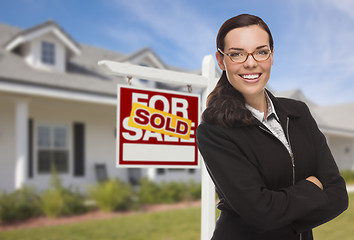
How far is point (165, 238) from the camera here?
566cm

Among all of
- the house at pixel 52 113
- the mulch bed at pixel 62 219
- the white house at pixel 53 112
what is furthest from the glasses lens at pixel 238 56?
the white house at pixel 53 112

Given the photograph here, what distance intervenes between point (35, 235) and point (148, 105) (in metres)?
4.95

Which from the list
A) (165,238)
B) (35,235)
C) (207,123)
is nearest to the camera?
(207,123)

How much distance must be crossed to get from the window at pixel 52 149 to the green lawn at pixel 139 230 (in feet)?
14.3

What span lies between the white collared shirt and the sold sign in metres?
0.74

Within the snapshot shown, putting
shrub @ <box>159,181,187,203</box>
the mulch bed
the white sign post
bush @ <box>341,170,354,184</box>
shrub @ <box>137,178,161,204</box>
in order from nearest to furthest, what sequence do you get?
the white sign post, the mulch bed, shrub @ <box>137,178,161,204</box>, shrub @ <box>159,181,187,203</box>, bush @ <box>341,170,354,184</box>

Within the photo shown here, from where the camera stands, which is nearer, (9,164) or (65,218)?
(65,218)

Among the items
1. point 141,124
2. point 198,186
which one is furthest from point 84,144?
point 141,124

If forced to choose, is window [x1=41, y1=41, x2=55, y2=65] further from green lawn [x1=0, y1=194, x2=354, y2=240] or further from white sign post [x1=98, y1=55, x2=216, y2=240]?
white sign post [x1=98, y1=55, x2=216, y2=240]

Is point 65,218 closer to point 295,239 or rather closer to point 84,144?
point 84,144

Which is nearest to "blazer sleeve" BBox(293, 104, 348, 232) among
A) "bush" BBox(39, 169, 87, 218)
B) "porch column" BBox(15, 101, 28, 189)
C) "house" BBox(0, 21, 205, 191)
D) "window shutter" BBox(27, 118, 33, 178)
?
"bush" BBox(39, 169, 87, 218)

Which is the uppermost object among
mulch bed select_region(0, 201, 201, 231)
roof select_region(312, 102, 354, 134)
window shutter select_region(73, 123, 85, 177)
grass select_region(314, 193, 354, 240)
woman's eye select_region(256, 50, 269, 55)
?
roof select_region(312, 102, 354, 134)

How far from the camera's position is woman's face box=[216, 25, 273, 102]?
1.40 metres

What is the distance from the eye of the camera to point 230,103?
145cm
